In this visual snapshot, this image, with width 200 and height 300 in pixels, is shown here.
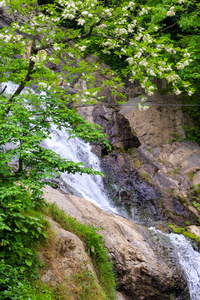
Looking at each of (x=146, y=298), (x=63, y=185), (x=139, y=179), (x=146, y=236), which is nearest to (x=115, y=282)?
(x=146, y=298)

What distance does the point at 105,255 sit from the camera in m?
5.91

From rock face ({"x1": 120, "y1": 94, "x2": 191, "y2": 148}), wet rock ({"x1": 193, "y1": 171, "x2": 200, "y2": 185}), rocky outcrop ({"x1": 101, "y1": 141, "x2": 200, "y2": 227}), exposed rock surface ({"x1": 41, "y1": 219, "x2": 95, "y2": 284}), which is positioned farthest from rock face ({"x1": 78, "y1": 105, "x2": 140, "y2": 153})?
exposed rock surface ({"x1": 41, "y1": 219, "x2": 95, "y2": 284})

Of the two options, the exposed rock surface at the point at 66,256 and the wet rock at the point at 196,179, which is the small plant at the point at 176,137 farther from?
the exposed rock surface at the point at 66,256

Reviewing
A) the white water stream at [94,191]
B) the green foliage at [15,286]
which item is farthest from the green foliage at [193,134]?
the green foliage at [15,286]

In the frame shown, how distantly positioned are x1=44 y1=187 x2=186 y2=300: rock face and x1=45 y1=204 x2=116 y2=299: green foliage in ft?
1.30

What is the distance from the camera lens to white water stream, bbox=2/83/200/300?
25.9 feet

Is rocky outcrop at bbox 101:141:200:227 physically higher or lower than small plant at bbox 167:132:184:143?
lower

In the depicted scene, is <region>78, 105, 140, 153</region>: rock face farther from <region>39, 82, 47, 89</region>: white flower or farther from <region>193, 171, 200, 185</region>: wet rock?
<region>39, 82, 47, 89</region>: white flower

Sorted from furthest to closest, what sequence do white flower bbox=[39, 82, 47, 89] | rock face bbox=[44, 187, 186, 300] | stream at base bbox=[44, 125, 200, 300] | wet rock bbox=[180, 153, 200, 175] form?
1. wet rock bbox=[180, 153, 200, 175]
2. stream at base bbox=[44, 125, 200, 300]
3. rock face bbox=[44, 187, 186, 300]
4. white flower bbox=[39, 82, 47, 89]

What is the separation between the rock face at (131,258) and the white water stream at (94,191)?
60cm

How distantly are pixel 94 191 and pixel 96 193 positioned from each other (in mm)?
132

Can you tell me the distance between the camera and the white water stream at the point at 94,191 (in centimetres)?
790

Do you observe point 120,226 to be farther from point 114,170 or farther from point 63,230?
point 114,170

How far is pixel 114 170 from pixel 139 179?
131cm
